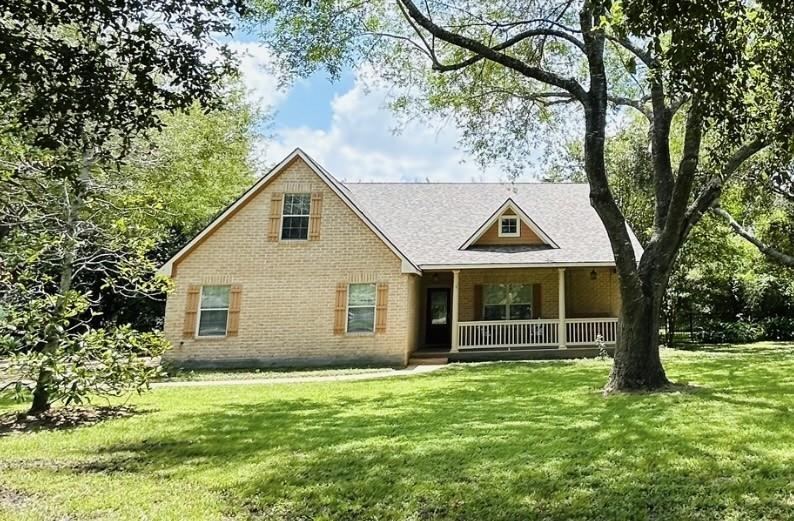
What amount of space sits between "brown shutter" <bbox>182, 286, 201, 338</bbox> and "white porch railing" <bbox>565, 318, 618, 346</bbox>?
11.8 meters

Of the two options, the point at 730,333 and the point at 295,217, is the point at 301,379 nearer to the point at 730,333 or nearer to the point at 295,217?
the point at 295,217

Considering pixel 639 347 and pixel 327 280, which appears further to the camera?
pixel 327 280

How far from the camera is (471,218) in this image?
1886 centimetres

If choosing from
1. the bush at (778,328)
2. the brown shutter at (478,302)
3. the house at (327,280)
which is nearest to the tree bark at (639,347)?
the house at (327,280)

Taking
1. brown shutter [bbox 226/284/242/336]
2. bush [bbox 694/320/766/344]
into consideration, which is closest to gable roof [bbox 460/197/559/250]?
brown shutter [bbox 226/284/242/336]

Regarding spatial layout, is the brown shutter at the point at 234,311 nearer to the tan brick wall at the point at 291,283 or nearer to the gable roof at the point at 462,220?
the tan brick wall at the point at 291,283

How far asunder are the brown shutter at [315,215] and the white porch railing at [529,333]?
5.69m

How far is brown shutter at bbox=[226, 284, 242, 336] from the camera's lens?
601 inches

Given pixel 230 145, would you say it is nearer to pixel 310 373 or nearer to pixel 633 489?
pixel 310 373

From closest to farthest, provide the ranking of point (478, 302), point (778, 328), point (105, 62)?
1. point (105, 62)
2. point (478, 302)
3. point (778, 328)

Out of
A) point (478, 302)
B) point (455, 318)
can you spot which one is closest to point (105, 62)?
point (455, 318)

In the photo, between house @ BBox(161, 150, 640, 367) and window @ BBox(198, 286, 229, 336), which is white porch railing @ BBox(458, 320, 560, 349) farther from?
window @ BBox(198, 286, 229, 336)

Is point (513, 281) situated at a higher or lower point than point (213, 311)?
higher

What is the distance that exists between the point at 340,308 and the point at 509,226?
668 cm
